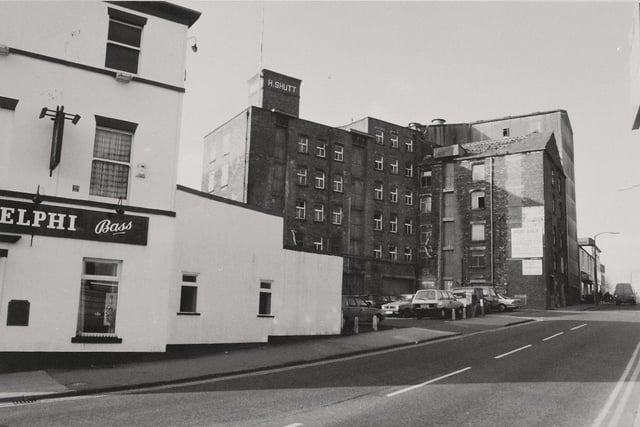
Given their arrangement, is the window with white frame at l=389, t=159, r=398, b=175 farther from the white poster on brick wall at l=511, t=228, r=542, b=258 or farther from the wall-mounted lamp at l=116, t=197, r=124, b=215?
the wall-mounted lamp at l=116, t=197, r=124, b=215

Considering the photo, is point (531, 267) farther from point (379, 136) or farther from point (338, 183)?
point (379, 136)

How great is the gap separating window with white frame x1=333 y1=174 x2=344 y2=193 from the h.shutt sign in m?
36.3

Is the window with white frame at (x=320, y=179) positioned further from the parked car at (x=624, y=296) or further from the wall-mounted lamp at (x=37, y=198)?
the wall-mounted lamp at (x=37, y=198)

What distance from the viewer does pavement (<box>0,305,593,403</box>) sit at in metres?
10.9

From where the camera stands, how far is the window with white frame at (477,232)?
173 ft

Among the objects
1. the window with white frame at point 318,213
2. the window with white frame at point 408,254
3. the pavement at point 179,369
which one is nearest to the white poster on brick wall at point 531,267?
the window with white frame at point 408,254

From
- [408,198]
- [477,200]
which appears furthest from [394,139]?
[477,200]

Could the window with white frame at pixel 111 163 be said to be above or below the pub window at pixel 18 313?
above

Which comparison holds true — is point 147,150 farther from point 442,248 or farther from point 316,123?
point 442,248

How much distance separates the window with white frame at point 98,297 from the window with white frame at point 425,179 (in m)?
46.1

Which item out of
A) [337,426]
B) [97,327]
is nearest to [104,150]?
[97,327]

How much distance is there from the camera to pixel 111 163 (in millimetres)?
15031

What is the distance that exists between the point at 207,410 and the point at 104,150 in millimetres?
8605

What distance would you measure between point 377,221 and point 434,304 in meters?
23.3
